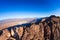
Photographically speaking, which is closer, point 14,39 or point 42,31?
point 14,39

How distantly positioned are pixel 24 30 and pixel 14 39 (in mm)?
2093

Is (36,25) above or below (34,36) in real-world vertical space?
above

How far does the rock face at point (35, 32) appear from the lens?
73.8ft

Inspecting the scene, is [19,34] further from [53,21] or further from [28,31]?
[53,21]

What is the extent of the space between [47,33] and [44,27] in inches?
40.5

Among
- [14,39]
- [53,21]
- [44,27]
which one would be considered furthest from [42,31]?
[14,39]

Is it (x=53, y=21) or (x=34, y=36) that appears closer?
(x=34, y=36)

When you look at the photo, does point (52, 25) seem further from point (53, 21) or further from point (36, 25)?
point (36, 25)

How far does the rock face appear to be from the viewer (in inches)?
886

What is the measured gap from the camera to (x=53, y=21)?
24375 millimetres

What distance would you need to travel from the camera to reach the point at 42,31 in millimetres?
23516

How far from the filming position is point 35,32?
23.1m

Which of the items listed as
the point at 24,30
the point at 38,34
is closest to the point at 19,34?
the point at 24,30

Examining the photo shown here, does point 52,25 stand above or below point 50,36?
above
